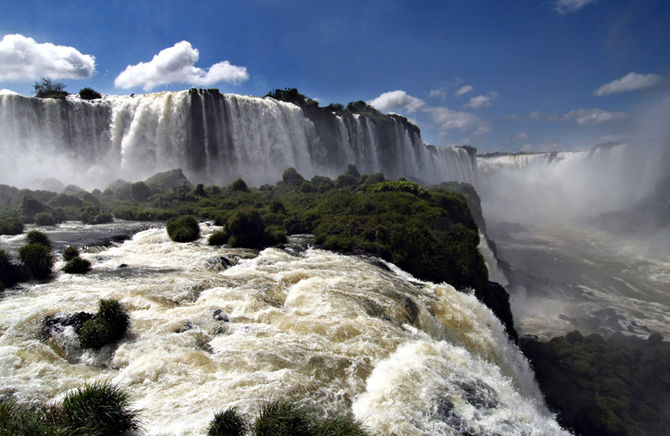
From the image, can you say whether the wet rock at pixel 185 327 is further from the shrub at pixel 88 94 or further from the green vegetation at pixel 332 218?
the shrub at pixel 88 94

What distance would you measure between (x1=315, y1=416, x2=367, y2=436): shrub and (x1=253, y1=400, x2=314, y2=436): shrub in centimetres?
22

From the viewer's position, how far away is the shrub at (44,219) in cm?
2409

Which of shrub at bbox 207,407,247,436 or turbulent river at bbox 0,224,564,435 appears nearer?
shrub at bbox 207,407,247,436

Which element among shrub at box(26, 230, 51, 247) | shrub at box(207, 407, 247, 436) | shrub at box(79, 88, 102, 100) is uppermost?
shrub at box(79, 88, 102, 100)

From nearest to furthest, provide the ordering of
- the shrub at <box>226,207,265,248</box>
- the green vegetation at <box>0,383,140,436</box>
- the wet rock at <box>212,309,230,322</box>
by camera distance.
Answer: the green vegetation at <box>0,383,140,436</box>
the wet rock at <box>212,309,230,322</box>
the shrub at <box>226,207,265,248</box>

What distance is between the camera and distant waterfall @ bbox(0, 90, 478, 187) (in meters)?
39.9

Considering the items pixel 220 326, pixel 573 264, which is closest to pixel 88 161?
pixel 220 326

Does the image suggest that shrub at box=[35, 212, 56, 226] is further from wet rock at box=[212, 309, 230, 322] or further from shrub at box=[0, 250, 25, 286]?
wet rock at box=[212, 309, 230, 322]

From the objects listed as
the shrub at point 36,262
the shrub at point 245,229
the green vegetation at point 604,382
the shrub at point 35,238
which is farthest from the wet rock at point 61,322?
the green vegetation at point 604,382

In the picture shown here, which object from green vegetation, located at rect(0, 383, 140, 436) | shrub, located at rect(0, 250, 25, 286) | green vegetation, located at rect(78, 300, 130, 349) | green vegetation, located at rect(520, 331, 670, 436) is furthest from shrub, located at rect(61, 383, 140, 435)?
green vegetation, located at rect(520, 331, 670, 436)

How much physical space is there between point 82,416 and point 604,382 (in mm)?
19945

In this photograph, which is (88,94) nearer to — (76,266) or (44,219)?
(44,219)

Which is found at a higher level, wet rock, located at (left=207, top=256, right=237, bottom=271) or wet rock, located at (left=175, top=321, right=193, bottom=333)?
wet rock, located at (left=207, top=256, right=237, bottom=271)

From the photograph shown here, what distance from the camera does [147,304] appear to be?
10.9 metres
